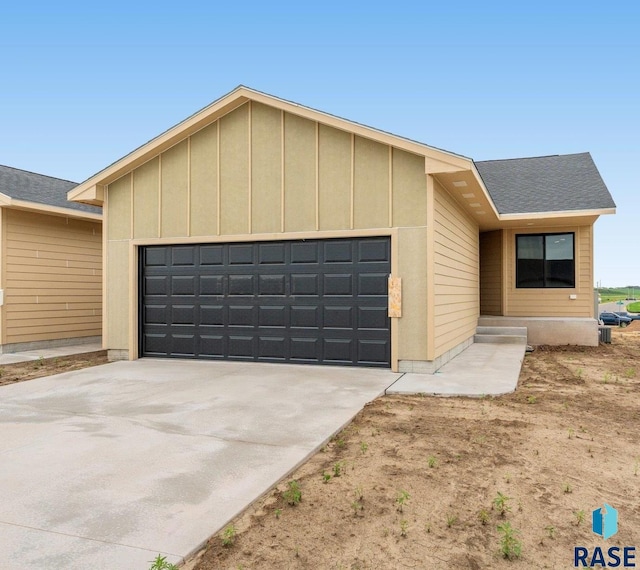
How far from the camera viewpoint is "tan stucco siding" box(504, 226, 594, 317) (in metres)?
13.2

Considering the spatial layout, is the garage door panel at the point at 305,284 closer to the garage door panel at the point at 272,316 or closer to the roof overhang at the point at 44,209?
the garage door panel at the point at 272,316

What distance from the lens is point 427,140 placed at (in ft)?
25.3

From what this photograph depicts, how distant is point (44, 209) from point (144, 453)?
31.0 feet

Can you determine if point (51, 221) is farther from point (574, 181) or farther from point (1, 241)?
point (574, 181)

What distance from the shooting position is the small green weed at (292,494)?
3214mm

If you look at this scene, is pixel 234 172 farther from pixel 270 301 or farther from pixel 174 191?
pixel 270 301

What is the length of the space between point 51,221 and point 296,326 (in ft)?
25.5

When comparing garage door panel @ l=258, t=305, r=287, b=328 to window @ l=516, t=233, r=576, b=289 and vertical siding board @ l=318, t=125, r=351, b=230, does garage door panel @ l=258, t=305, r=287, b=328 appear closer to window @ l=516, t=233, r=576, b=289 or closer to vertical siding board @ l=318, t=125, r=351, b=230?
vertical siding board @ l=318, t=125, r=351, b=230

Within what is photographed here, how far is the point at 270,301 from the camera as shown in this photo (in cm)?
898

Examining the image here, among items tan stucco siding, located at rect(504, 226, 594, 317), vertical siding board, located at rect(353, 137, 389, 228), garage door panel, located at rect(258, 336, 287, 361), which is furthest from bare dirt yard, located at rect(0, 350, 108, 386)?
tan stucco siding, located at rect(504, 226, 594, 317)

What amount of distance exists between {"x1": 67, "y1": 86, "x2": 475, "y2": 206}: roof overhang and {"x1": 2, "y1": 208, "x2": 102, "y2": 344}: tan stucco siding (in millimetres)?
2669

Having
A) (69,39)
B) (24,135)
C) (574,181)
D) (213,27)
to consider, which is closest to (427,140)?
(574,181)

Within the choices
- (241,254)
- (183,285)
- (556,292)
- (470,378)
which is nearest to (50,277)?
(183,285)

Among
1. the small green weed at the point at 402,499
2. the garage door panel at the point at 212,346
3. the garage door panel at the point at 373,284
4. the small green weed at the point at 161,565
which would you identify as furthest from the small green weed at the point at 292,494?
the garage door panel at the point at 212,346
